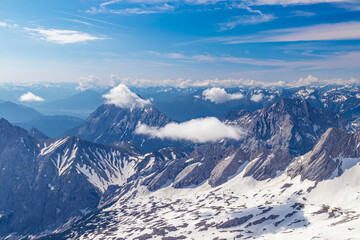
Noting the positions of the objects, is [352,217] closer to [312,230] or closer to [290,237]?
[312,230]

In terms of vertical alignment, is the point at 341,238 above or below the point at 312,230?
above

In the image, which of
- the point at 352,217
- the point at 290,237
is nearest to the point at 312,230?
the point at 290,237

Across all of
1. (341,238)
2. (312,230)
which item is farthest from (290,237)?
(341,238)

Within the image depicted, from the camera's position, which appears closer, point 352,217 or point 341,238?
point 341,238

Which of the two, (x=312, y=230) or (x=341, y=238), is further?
(x=312, y=230)

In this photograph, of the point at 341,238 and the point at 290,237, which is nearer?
the point at 341,238

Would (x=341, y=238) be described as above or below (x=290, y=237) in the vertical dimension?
above
